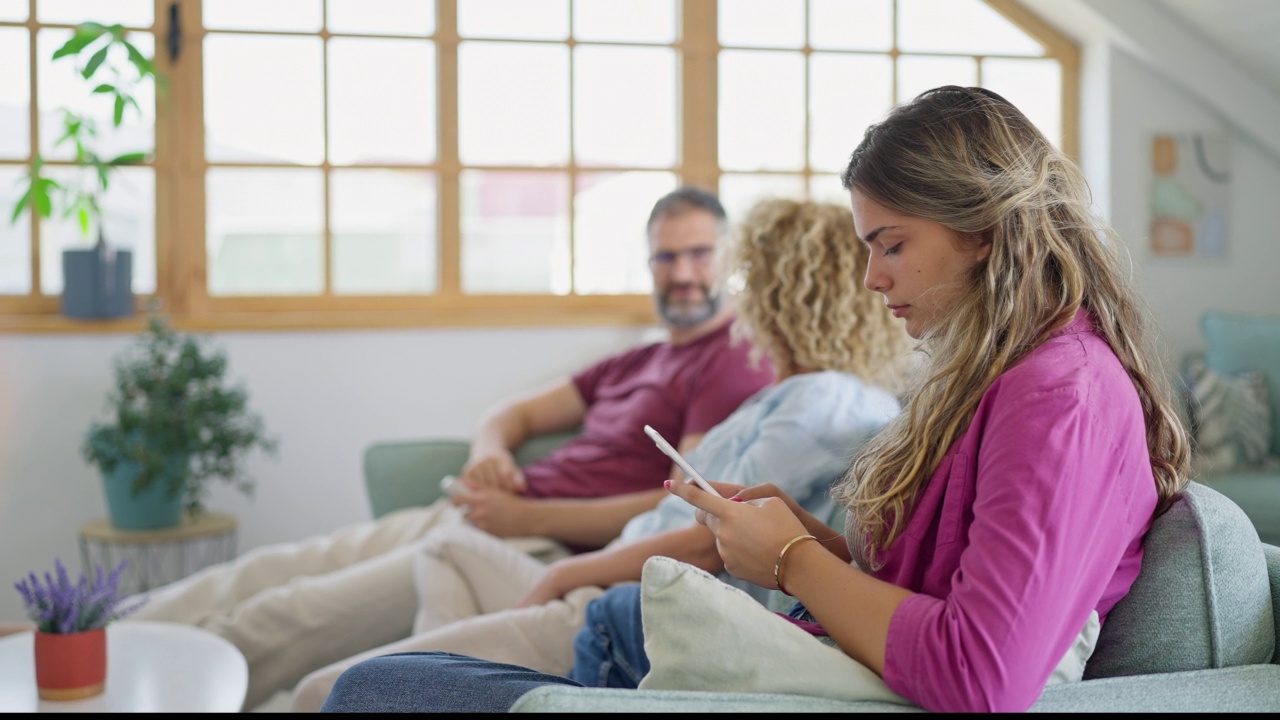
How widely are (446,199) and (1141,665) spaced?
3.23m

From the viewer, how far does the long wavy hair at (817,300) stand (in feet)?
6.47

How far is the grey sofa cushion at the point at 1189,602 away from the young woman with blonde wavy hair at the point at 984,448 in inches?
0.9

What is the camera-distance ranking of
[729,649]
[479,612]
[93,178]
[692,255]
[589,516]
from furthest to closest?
[93,178] → [692,255] → [589,516] → [479,612] → [729,649]

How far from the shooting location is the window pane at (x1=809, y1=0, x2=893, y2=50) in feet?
14.3

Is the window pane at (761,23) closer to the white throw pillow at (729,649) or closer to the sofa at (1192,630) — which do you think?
the sofa at (1192,630)

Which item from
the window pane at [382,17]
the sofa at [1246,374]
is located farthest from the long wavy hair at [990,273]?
the window pane at [382,17]

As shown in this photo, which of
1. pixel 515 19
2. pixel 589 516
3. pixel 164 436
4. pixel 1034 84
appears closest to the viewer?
pixel 589 516

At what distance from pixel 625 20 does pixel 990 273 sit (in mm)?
3252

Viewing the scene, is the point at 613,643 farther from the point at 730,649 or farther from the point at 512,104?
the point at 512,104

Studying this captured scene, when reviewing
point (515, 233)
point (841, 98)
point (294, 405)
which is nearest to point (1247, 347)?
point (841, 98)

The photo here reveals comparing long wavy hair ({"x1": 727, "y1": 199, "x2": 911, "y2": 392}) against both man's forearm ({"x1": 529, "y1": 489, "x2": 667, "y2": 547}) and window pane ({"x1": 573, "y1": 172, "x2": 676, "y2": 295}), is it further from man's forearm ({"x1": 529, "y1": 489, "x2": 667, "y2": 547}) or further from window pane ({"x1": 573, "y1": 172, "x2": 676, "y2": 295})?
window pane ({"x1": 573, "y1": 172, "x2": 676, "y2": 295})

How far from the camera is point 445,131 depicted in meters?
4.08

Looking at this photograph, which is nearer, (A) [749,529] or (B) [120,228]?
(A) [749,529]

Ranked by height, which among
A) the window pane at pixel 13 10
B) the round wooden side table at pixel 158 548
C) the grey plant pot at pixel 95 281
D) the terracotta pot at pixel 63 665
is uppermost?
the window pane at pixel 13 10
